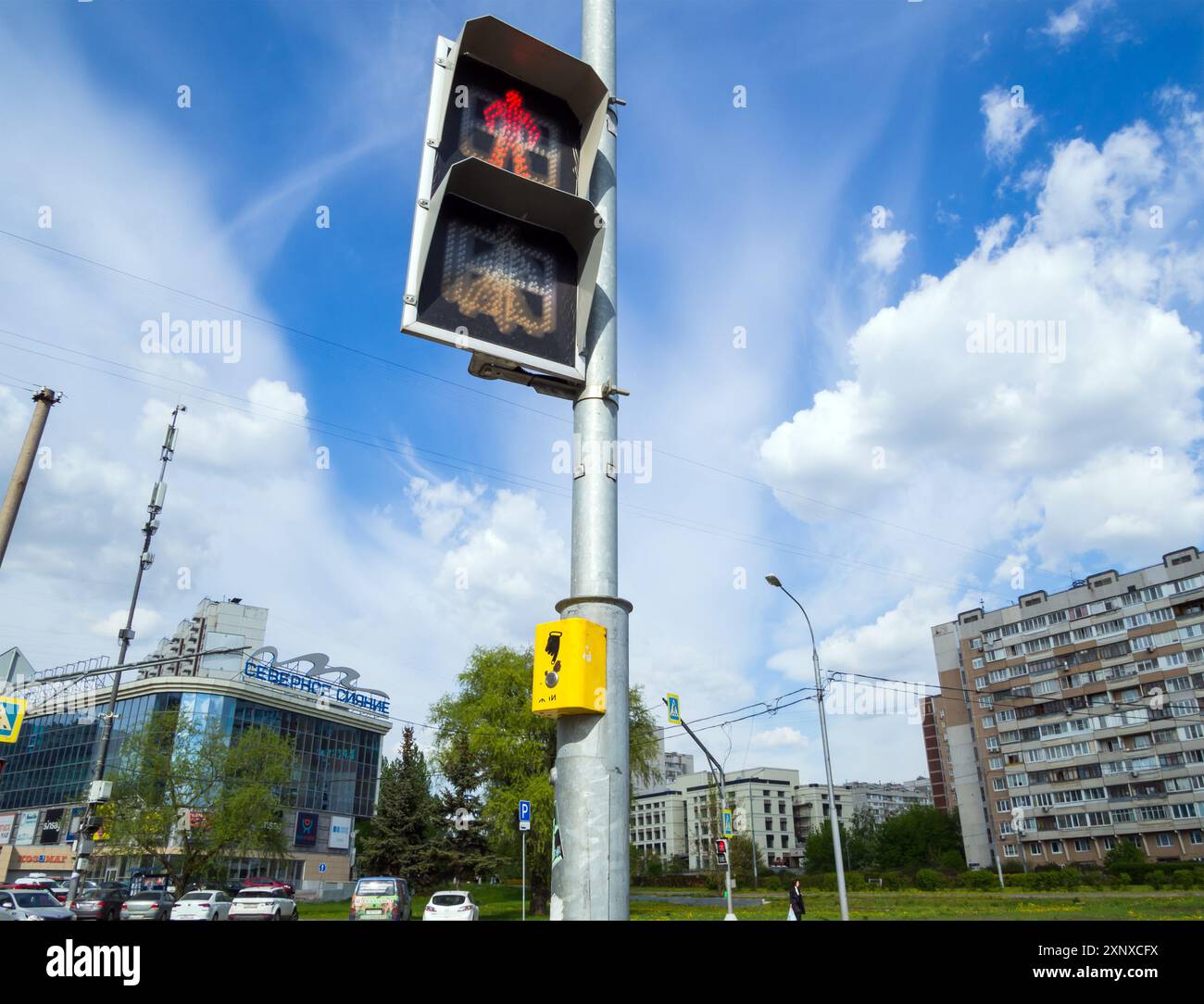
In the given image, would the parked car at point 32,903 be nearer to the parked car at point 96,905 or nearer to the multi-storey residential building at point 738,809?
the parked car at point 96,905

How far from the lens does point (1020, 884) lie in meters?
60.9

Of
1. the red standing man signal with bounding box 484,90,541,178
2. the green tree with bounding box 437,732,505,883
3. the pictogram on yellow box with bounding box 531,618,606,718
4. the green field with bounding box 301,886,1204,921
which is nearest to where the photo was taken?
the pictogram on yellow box with bounding box 531,618,606,718

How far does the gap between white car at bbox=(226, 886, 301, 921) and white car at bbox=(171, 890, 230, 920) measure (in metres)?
0.89

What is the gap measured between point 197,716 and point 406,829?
2637 cm

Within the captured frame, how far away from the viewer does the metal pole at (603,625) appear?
3.53 m

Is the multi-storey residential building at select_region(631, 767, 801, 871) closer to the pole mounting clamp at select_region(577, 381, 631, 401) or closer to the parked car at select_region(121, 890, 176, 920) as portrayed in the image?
the parked car at select_region(121, 890, 176, 920)

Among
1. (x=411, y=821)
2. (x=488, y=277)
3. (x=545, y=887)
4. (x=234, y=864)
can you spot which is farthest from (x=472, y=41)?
(x=234, y=864)

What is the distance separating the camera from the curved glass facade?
7338 centimetres

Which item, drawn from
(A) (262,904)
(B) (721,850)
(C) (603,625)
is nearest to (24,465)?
(C) (603,625)

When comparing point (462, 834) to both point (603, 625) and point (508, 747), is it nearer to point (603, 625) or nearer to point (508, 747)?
point (508, 747)

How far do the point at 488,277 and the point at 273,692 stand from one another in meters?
80.8

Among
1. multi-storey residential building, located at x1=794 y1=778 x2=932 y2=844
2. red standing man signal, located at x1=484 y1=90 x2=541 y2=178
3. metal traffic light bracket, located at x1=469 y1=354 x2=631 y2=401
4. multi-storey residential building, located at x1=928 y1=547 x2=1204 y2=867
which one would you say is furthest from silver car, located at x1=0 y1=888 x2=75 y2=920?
multi-storey residential building, located at x1=794 y1=778 x2=932 y2=844

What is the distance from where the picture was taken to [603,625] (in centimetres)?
388
